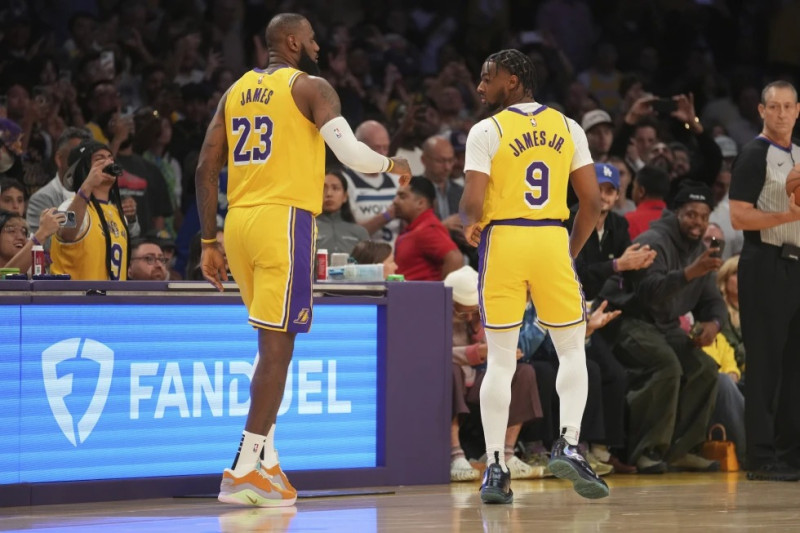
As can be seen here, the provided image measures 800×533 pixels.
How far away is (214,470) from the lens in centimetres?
706

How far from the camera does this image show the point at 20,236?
784 centimetres

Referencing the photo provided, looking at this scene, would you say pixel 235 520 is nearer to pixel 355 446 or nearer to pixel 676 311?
pixel 355 446

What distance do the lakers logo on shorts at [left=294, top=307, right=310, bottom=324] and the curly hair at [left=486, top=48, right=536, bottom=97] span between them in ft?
5.04

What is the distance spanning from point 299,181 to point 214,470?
1693 millimetres

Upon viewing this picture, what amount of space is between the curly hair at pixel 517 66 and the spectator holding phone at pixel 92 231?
2.46 m

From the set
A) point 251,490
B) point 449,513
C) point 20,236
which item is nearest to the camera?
point 449,513

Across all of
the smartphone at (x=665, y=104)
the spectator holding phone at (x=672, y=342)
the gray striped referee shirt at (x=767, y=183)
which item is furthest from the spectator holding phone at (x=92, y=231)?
the smartphone at (x=665, y=104)

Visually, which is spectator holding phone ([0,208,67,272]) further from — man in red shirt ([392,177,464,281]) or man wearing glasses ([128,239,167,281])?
man in red shirt ([392,177,464,281])

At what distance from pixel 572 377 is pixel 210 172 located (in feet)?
6.45

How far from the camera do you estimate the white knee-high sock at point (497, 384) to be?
646 centimetres

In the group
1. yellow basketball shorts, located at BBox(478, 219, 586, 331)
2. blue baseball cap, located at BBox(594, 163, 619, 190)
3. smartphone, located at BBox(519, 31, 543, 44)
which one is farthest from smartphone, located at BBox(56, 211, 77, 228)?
smartphone, located at BBox(519, 31, 543, 44)

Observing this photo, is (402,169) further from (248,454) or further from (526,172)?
(248,454)

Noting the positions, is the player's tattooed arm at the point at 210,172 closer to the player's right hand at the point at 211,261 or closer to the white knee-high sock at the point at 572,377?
the player's right hand at the point at 211,261

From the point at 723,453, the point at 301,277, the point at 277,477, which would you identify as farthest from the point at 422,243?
the point at 277,477
